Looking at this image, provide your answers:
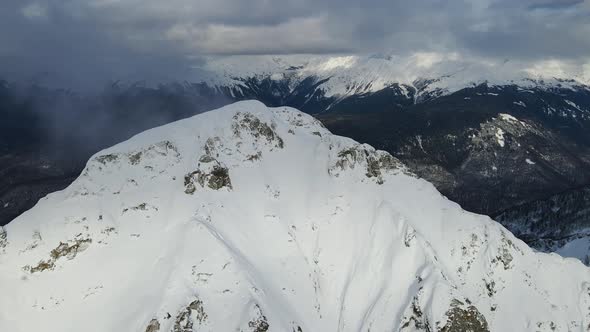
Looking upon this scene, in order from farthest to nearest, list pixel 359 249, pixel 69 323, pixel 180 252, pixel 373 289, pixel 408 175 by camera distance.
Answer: pixel 408 175, pixel 359 249, pixel 373 289, pixel 180 252, pixel 69 323

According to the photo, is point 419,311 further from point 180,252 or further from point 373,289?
point 180,252

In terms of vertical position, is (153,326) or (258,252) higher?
(153,326)

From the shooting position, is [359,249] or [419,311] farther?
[359,249]

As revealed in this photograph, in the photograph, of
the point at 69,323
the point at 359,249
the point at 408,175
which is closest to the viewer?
the point at 69,323

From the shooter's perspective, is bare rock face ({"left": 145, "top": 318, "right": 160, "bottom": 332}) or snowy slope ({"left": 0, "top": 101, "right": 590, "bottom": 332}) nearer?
bare rock face ({"left": 145, "top": 318, "right": 160, "bottom": 332})

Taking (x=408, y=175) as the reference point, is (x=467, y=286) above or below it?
below

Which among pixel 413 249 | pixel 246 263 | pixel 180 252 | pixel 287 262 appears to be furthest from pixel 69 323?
pixel 413 249

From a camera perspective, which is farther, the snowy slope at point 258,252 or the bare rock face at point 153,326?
the snowy slope at point 258,252

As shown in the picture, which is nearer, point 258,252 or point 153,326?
point 153,326
